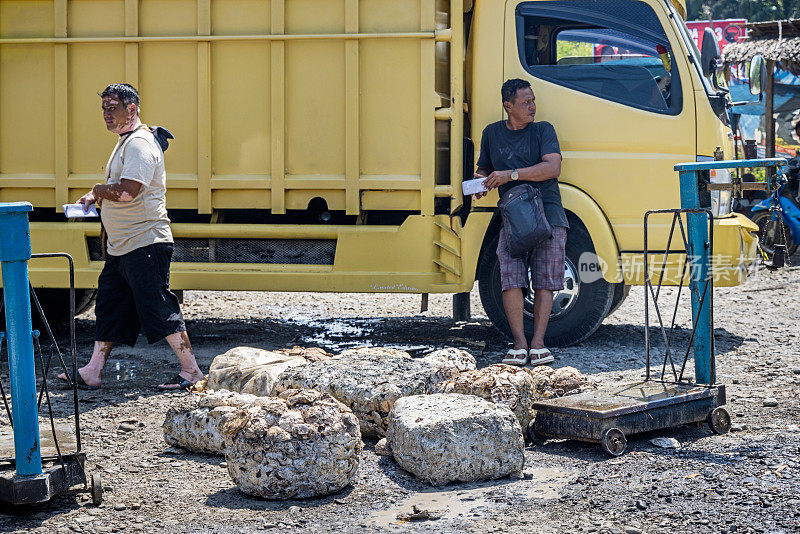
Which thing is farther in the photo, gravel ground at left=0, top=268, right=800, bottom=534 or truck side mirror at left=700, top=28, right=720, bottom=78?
truck side mirror at left=700, top=28, right=720, bottom=78

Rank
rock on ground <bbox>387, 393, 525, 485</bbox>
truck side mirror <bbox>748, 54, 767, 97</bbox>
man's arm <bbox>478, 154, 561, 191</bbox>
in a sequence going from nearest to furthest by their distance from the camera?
rock on ground <bbox>387, 393, 525, 485</bbox>
man's arm <bbox>478, 154, 561, 191</bbox>
truck side mirror <bbox>748, 54, 767, 97</bbox>

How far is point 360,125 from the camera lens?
6.66m

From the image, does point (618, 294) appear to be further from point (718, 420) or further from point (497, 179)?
point (718, 420)

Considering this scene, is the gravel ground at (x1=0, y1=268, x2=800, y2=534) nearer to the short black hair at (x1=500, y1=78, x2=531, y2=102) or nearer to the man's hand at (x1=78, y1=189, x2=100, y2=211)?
the man's hand at (x1=78, y1=189, x2=100, y2=211)

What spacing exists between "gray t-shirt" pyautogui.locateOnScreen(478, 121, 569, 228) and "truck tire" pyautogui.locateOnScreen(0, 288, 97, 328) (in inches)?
144

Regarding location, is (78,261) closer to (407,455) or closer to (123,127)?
(123,127)

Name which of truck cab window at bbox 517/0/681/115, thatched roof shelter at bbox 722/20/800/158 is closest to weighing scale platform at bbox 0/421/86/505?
truck cab window at bbox 517/0/681/115

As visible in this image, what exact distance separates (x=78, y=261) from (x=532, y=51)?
142 inches

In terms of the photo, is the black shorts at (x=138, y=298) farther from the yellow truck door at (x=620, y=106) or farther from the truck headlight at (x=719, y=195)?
the truck headlight at (x=719, y=195)

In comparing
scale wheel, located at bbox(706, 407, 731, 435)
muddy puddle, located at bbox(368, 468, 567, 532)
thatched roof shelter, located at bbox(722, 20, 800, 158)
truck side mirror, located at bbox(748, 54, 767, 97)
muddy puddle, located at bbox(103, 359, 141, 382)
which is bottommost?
muddy puddle, located at bbox(368, 468, 567, 532)

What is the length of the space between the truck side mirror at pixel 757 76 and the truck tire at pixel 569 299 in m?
1.64

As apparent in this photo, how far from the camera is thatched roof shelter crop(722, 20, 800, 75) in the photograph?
516 inches

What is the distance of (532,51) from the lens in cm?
681

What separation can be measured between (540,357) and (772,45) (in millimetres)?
9113
